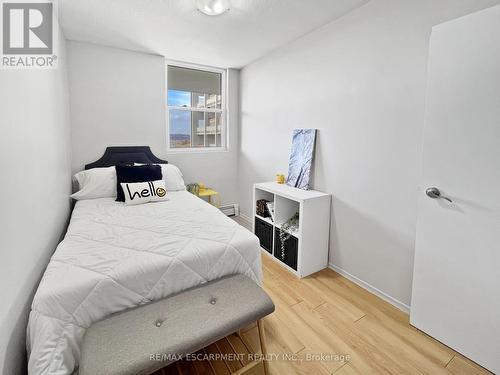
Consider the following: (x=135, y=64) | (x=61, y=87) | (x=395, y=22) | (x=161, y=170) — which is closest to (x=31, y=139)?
(x=61, y=87)

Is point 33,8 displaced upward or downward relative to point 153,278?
upward

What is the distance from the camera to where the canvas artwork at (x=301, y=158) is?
8.50ft

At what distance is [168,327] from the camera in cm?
114

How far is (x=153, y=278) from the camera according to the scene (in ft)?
4.53

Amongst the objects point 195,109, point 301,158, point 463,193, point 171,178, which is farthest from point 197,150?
point 463,193

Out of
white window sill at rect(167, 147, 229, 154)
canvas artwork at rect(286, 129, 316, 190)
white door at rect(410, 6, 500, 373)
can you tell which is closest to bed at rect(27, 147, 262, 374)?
canvas artwork at rect(286, 129, 316, 190)

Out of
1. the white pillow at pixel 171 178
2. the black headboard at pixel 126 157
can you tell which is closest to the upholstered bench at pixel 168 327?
the white pillow at pixel 171 178

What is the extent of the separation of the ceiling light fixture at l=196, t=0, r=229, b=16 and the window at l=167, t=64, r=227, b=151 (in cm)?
159

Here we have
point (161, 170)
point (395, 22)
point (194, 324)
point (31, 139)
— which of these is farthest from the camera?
point (161, 170)

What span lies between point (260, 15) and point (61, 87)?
6.19 ft

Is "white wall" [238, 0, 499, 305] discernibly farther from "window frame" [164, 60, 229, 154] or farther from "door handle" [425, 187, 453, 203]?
"window frame" [164, 60, 229, 154]

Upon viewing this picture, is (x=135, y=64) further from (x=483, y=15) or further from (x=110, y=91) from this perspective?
(x=483, y=15)

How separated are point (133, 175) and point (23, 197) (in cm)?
143

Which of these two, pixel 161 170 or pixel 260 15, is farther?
pixel 161 170
